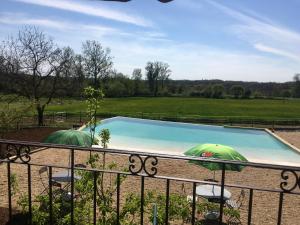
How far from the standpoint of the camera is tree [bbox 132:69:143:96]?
61.4m

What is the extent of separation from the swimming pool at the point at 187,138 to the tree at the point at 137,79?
33.2m

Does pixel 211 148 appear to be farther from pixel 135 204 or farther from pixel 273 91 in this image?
pixel 273 91

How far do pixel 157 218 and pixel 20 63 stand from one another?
66.7 feet

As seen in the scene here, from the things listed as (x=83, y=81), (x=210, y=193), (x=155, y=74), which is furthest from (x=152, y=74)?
(x=210, y=193)

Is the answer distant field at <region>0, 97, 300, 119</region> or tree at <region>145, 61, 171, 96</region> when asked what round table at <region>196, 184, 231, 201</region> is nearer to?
distant field at <region>0, 97, 300, 119</region>

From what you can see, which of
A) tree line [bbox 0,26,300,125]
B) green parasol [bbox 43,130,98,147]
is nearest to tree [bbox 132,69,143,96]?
tree line [bbox 0,26,300,125]

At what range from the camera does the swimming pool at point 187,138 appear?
18.4m

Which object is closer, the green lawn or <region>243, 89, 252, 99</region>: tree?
the green lawn

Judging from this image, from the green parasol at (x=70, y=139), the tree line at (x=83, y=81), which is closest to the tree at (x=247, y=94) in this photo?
the tree line at (x=83, y=81)

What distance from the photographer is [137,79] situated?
64312 mm

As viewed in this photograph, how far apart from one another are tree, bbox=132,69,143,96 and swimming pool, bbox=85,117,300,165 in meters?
33.2

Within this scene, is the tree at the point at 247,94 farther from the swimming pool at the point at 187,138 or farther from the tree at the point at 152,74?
the swimming pool at the point at 187,138

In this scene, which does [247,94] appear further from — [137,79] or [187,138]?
[187,138]

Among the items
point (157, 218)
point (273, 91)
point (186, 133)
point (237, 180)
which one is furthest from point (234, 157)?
point (273, 91)
